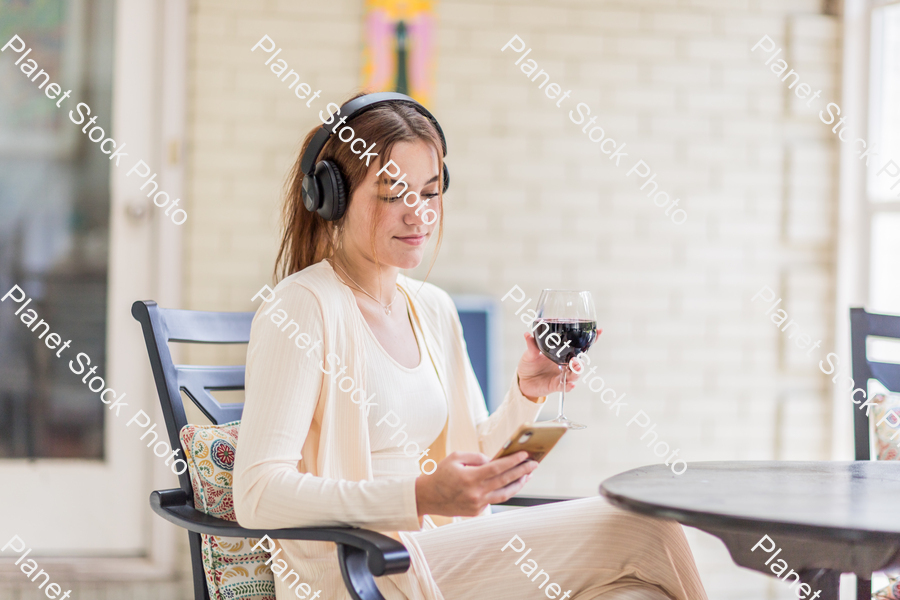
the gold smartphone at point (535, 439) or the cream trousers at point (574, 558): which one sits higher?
the gold smartphone at point (535, 439)

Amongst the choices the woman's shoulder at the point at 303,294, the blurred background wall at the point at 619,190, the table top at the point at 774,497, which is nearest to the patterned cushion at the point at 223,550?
the woman's shoulder at the point at 303,294

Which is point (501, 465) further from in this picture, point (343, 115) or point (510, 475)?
point (343, 115)

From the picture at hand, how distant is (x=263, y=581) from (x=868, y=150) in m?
2.98

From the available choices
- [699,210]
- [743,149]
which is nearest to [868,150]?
[743,149]

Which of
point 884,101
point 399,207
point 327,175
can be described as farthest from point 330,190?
point 884,101

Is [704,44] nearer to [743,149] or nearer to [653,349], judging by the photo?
[743,149]

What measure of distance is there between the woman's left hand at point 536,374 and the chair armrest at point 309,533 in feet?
1.87

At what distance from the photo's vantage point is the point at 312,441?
1496mm

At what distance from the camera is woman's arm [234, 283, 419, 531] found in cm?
129

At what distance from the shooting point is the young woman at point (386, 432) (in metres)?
1.30

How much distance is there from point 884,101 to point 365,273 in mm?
2689

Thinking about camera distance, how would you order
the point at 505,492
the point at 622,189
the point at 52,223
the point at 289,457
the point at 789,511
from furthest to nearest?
the point at 622,189
the point at 52,223
the point at 289,457
the point at 505,492
the point at 789,511

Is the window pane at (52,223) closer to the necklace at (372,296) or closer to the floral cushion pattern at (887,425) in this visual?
the necklace at (372,296)

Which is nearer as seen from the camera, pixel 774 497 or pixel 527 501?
pixel 774 497
